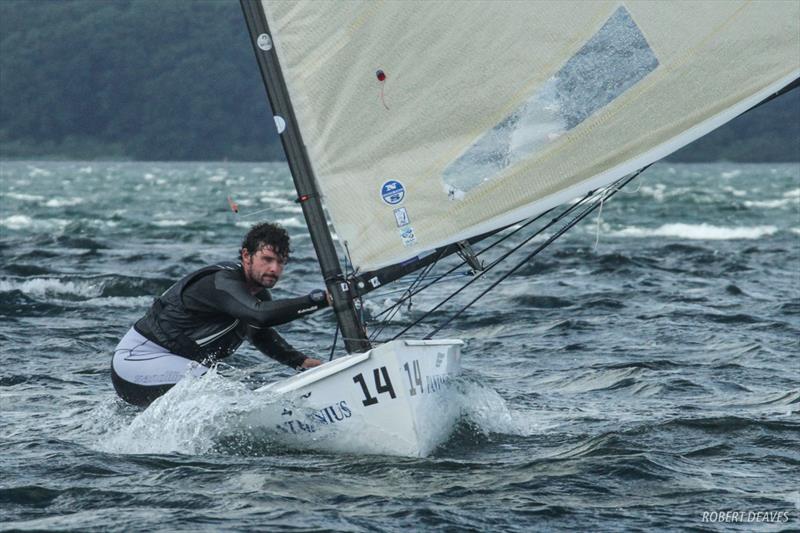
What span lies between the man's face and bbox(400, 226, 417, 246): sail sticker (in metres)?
0.75

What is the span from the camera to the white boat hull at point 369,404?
716 cm

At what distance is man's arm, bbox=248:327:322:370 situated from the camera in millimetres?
8398

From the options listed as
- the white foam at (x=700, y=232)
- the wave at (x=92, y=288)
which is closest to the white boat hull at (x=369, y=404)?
the wave at (x=92, y=288)

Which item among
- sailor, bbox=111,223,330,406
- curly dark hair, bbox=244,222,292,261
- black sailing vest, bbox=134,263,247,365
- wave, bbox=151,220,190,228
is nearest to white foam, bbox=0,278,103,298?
sailor, bbox=111,223,330,406

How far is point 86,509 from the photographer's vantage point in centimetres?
659

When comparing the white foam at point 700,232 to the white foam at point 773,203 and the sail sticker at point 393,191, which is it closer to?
the white foam at point 773,203

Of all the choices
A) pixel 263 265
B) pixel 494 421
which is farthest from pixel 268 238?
pixel 494 421

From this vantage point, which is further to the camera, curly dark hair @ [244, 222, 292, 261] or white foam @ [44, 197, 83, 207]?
white foam @ [44, 197, 83, 207]

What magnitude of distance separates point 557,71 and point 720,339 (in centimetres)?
607

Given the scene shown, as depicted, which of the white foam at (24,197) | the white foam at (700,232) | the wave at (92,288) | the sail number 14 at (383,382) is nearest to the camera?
the sail number 14 at (383,382)

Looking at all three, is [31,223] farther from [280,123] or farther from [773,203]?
[280,123]

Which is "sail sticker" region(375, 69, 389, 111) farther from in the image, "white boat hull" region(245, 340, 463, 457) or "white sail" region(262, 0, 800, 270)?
"white boat hull" region(245, 340, 463, 457)

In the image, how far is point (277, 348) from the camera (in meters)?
8.40

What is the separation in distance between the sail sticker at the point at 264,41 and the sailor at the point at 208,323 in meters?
1.04
